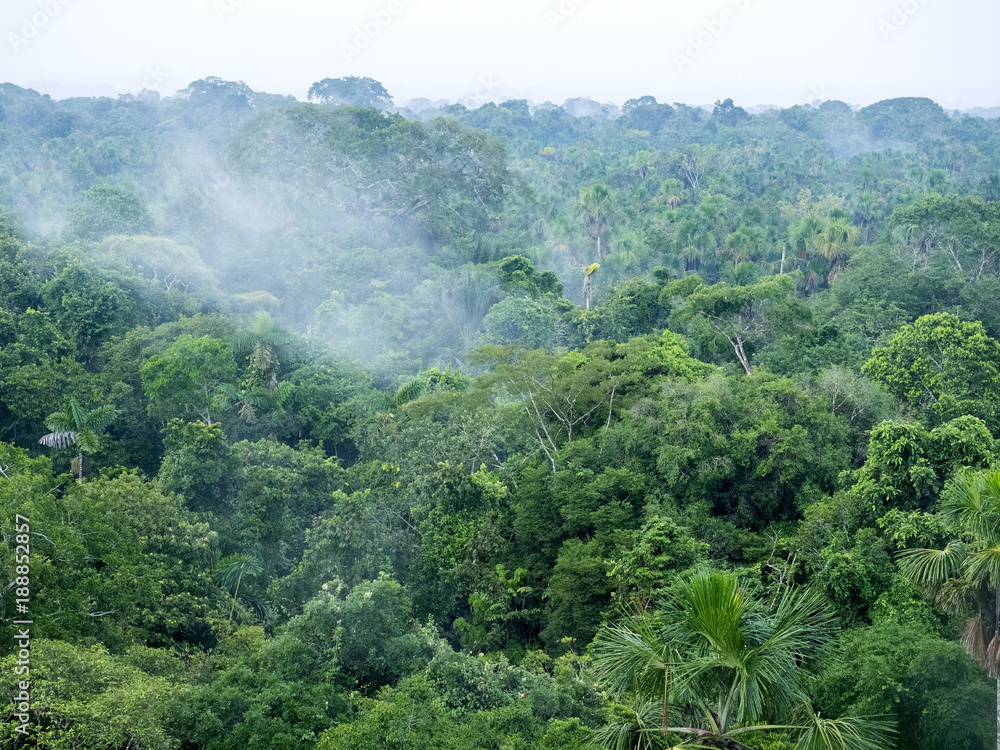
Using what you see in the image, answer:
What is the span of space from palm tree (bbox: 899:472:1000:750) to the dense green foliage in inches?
1.4

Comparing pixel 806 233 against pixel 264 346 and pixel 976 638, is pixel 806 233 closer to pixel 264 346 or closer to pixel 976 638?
pixel 264 346

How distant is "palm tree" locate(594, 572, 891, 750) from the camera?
21.7ft

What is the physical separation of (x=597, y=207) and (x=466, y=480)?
31.4 meters

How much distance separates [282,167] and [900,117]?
73.2m

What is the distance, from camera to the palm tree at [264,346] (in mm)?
23219

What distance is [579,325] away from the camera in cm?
2972

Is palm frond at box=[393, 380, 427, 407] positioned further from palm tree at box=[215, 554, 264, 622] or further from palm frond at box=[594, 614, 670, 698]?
palm frond at box=[594, 614, 670, 698]

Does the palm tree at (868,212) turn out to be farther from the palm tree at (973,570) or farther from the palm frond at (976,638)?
the palm frond at (976,638)

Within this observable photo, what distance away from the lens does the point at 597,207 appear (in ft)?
150

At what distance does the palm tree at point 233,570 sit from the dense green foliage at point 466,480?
0.17ft

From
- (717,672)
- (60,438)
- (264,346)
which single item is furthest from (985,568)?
(264,346)

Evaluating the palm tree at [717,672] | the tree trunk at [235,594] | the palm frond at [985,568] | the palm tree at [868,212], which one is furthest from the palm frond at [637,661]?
the palm tree at [868,212]

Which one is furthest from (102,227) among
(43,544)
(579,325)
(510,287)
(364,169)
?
(43,544)

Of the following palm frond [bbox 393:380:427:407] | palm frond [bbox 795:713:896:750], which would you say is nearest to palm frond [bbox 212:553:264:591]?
palm frond [bbox 393:380:427:407]
